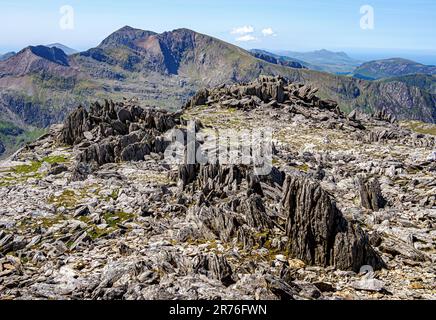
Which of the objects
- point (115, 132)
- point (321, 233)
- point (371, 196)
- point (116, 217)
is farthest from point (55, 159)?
point (371, 196)

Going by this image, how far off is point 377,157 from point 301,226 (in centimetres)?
3209

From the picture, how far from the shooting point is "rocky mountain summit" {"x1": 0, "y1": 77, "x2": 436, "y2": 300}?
71.0 ft

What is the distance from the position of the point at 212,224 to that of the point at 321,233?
8.57 meters

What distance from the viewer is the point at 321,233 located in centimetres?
2583

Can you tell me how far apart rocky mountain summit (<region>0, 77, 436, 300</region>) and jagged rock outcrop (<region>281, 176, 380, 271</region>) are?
74 millimetres

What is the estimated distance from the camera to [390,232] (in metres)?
30.2

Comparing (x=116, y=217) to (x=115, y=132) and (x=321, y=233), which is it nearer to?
(x=321, y=233)

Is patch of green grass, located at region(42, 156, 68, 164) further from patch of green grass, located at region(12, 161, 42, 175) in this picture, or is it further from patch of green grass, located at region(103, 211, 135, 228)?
patch of green grass, located at region(103, 211, 135, 228)

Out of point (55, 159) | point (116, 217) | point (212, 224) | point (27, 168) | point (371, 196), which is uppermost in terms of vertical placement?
point (55, 159)

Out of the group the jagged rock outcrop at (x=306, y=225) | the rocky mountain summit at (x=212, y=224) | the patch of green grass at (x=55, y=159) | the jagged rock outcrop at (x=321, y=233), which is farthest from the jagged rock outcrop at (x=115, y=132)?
the jagged rock outcrop at (x=321, y=233)

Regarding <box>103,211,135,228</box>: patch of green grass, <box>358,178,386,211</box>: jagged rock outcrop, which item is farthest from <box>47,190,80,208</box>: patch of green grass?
<box>358,178,386,211</box>: jagged rock outcrop

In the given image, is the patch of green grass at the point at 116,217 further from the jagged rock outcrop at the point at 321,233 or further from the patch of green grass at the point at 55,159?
the patch of green grass at the point at 55,159

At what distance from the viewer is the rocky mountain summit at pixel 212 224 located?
71.0 feet
